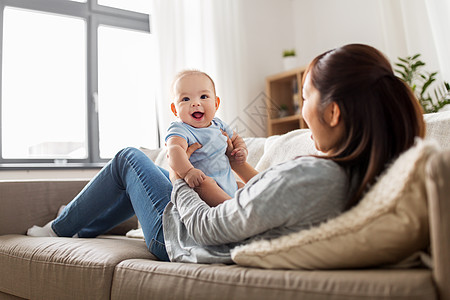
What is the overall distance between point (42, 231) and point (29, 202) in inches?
7.9

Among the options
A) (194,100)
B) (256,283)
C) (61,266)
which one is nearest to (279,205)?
(256,283)

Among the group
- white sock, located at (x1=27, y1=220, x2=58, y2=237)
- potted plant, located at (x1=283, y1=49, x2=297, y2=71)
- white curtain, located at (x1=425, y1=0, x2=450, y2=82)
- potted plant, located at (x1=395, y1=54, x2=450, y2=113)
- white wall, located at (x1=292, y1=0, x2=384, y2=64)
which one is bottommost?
white sock, located at (x1=27, y1=220, x2=58, y2=237)

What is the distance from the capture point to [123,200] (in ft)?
5.26

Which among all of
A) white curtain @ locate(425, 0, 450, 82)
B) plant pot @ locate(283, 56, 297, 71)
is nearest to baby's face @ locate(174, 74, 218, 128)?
white curtain @ locate(425, 0, 450, 82)

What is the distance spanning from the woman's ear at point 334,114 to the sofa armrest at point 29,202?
1486 millimetres

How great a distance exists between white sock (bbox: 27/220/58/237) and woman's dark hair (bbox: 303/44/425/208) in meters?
1.27

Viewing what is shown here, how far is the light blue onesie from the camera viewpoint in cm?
129

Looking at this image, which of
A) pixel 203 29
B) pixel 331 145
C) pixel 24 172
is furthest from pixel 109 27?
pixel 331 145

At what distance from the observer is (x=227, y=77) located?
362cm

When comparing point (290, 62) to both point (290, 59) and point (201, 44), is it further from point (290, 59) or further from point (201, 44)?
point (201, 44)

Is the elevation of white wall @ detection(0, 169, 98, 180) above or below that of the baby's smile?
below

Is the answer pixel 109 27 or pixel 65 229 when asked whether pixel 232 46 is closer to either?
pixel 109 27

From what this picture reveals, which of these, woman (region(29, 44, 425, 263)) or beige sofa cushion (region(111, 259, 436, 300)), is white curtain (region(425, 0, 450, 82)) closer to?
woman (region(29, 44, 425, 263))

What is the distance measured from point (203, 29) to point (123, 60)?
27.0 inches
